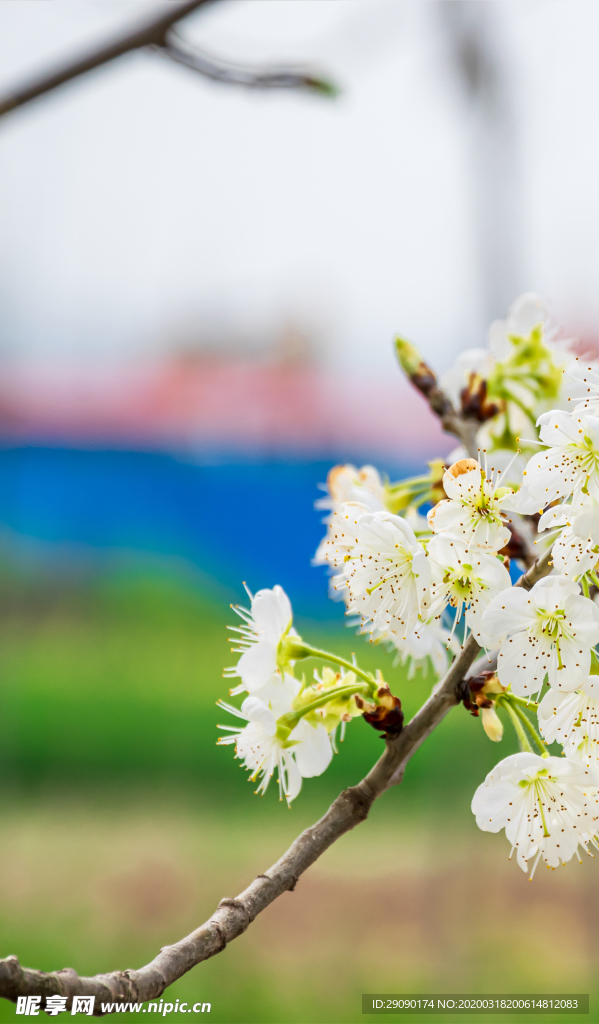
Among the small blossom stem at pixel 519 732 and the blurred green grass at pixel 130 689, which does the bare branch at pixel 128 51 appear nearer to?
the small blossom stem at pixel 519 732

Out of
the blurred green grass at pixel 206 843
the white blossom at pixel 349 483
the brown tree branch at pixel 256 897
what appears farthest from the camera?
the blurred green grass at pixel 206 843

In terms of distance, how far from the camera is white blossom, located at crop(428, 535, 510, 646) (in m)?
0.34

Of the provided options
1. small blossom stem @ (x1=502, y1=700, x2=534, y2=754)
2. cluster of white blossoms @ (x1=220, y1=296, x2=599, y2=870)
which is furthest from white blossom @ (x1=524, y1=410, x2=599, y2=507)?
small blossom stem @ (x1=502, y1=700, x2=534, y2=754)

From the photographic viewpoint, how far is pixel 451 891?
75.2 inches

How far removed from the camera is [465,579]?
35 centimetres

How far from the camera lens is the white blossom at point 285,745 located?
395 millimetres

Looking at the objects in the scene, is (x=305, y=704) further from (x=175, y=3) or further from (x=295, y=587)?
(x=295, y=587)

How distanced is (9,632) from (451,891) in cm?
155

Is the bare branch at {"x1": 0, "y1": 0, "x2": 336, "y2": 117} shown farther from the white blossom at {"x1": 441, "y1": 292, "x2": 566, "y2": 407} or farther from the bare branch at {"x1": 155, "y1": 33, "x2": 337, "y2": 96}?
the white blossom at {"x1": 441, "y1": 292, "x2": 566, "y2": 407}

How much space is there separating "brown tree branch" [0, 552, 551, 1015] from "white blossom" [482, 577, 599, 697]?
3 cm

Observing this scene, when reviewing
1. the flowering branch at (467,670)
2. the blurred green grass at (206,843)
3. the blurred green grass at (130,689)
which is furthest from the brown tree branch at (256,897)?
the blurred green grass at (130,689)

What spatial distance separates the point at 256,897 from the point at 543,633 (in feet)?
0.54

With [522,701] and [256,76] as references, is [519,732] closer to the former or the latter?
[522,701]

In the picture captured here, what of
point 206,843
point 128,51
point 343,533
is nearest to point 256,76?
point 128,51
